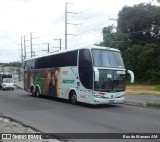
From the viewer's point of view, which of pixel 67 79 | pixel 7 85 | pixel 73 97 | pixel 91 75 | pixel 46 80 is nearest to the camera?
pixel 91 75

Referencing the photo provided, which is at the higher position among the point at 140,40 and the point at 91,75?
the point at 140,40

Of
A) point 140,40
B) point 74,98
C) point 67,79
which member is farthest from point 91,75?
point 140,40

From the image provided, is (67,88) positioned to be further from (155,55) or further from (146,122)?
(155,55)

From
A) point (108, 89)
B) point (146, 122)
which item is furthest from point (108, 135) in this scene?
point (108, 89)

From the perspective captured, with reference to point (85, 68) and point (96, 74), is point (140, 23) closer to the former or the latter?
point (85, 68)

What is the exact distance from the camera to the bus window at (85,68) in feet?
67.9

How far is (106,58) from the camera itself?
21188 mm

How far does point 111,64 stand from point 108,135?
10.1 meters

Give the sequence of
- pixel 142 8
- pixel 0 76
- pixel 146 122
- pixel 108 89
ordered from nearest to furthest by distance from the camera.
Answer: pixel 146 122 < pixel 108 89 < pixel 0 76 < pixel 142 8

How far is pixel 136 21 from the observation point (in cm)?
6981

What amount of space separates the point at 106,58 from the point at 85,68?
133cm

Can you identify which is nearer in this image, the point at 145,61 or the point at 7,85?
the point at 7,85

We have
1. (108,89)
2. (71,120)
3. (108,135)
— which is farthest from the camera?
(108,89)

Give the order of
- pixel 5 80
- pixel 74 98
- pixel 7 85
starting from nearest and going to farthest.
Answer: pixel 74 98 → pixel 7 85 → pixel 5 80
